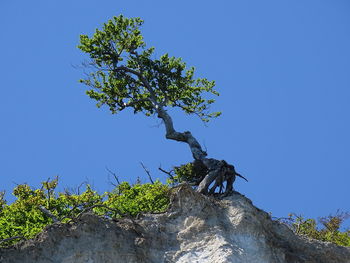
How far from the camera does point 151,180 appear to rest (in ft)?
68.4

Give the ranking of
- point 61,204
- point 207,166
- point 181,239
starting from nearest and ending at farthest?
1. point 181,239
2. point 207,166
3. point 61,204

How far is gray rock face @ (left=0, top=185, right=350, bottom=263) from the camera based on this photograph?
9.33 metres

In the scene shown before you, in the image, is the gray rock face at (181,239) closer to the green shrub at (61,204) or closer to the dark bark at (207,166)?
the dark bark at (207,166)

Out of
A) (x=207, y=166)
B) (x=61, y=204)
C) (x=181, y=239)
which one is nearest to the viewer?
(x=181, y=239)

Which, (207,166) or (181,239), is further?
(207,166)

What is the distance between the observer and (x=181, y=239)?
10078mm

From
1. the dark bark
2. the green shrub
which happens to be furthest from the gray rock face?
the green shrub

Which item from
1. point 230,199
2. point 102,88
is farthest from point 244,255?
point 102,88

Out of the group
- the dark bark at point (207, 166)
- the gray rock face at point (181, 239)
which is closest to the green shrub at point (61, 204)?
the dark bark at point (207, 166)

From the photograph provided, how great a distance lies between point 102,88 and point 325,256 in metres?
12.0

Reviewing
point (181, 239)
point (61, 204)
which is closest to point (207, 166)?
point (181, 239)

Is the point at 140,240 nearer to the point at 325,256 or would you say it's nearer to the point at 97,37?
the point at 325,256

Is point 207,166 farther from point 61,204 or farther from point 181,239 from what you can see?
point 61,204

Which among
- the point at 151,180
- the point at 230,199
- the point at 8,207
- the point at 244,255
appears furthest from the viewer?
the point at 151,180
